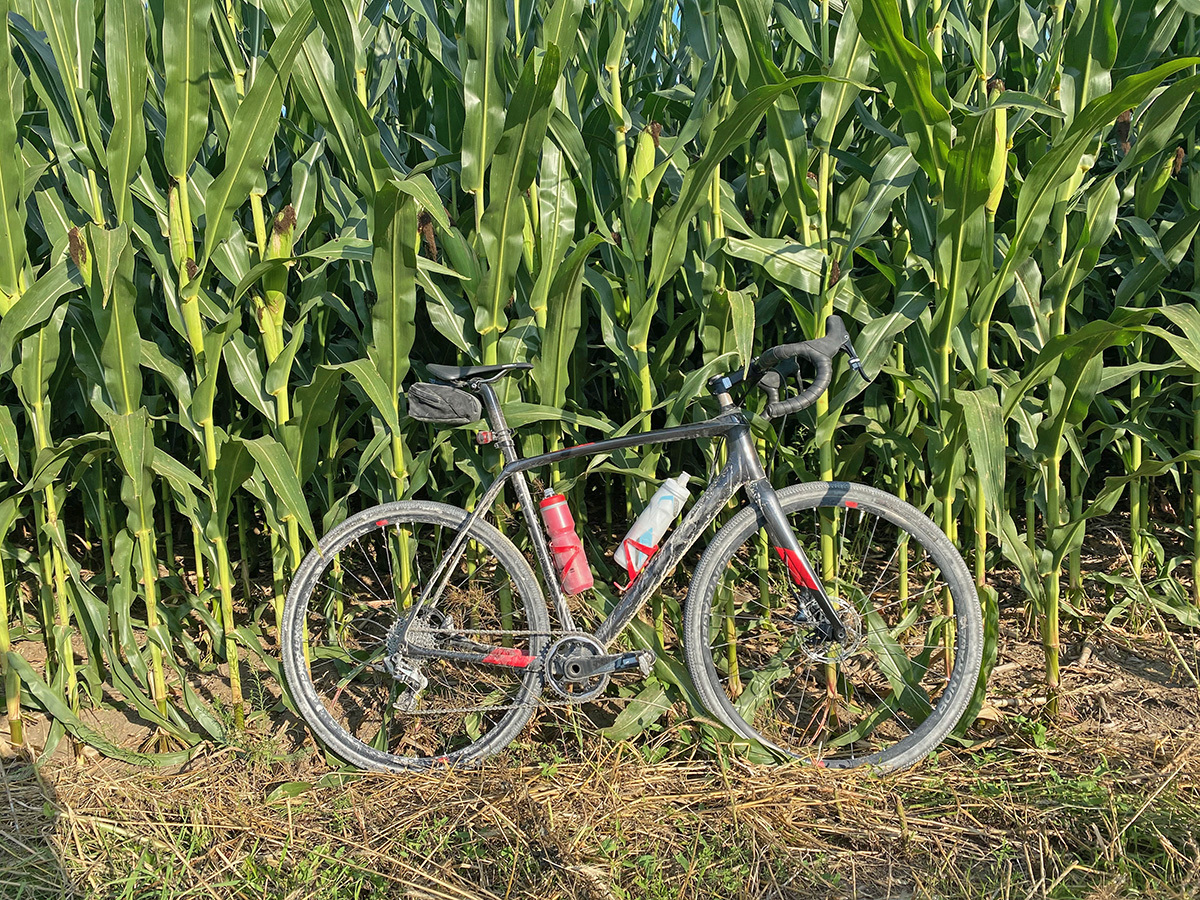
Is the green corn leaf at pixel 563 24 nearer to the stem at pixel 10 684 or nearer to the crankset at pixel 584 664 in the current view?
the crankset at pixel 584 664

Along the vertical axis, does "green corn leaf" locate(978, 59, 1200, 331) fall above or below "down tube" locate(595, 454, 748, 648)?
above

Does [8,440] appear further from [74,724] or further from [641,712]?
[641,712]

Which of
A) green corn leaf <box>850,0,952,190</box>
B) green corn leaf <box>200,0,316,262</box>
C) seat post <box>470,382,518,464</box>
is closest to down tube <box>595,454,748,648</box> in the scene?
seat post <box>470,382,518,464</box>

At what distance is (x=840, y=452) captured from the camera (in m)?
2.93

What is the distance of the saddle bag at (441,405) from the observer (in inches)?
104

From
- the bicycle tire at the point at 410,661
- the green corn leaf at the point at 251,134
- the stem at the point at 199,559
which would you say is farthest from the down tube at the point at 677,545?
the green corn leaf at the point at 251,134

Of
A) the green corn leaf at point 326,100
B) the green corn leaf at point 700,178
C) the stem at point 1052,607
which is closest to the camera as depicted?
the green corn leaf at point 700,178

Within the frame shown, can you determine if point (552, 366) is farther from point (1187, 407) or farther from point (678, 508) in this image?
point (1187, 407)

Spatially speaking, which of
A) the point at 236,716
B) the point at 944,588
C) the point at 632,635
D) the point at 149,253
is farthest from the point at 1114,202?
the point at 236,716

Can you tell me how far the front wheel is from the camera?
2.64m

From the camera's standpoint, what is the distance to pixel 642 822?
8.02 ft

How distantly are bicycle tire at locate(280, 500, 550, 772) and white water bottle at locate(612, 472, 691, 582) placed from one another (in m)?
0.30

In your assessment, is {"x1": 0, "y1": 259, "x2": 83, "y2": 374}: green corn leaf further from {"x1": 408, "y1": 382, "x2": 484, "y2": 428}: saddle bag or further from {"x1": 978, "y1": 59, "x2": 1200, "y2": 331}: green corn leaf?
{"x1": 978, "y1": 59, "x2": 1200, "y2": 331}: green corn leaf

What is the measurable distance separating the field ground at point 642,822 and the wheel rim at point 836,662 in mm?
198
